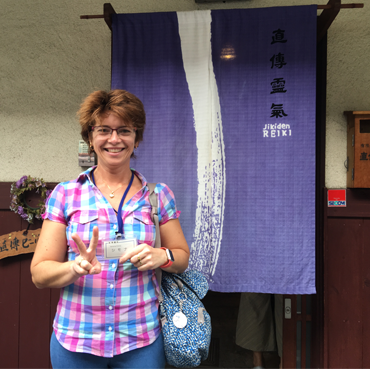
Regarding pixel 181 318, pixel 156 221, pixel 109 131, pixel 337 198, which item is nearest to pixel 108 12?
pixel 109 131

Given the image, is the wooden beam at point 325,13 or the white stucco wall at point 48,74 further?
the white stucco wall at point 48,74

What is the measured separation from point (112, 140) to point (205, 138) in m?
0.90

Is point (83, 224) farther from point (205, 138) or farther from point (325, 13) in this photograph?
point (325, 13)

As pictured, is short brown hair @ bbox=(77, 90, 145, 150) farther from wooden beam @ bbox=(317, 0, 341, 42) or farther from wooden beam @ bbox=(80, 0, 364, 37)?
wooden beam @ bbox=(317, 0, 341, 42)

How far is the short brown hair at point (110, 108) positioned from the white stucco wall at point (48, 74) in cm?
116

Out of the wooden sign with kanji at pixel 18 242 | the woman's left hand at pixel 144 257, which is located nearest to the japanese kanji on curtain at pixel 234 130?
the woman's left hand at pixel 144 257

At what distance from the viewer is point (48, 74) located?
2.39 metres

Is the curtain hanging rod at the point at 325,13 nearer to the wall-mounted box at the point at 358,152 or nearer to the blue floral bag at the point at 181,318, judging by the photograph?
the wall-mounted box at the point at 358,152

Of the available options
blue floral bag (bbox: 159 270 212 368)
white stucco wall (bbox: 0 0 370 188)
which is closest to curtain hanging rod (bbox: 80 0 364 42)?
white stucco wall (bbox: 0 0 370 188)

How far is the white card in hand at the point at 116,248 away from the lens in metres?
1.10

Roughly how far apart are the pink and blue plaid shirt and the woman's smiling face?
7.1 inches

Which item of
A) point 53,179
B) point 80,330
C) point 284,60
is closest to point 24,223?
point 53,179

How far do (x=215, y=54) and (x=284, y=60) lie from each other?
47 centimetres

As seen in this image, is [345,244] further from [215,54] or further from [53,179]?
[53,179]
